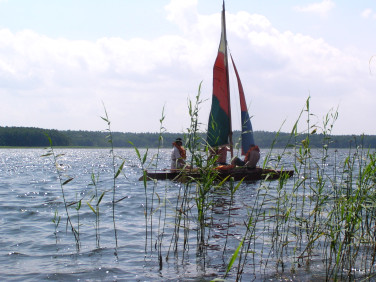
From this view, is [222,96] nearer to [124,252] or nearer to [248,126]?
[248,126]

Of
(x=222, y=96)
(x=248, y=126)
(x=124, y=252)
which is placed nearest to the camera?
(x=124, y=252)

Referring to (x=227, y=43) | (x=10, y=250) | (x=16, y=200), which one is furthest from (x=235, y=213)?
(x=227, y=43)

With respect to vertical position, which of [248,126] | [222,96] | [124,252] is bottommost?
[124,252]

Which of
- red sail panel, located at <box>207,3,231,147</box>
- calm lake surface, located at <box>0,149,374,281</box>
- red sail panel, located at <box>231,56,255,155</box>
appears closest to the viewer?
calm lake surface, located at <box>0,149,374,281</box>

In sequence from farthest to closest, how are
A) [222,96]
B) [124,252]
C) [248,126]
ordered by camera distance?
1. [222,96]
2. [248,126]
3. [124,252]

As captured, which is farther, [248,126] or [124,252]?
[248,126]

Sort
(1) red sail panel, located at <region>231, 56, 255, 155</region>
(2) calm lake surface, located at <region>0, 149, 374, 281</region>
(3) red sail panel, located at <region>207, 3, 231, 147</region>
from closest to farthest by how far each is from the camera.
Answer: (2) calm lake surface, located at <region>0, 149, 374, 281</region>
(1) red sail panel, located at <region>231, 56, 255, 155</region>
(3) red sail panel, located at <region>207, 3, 231, 147</region>

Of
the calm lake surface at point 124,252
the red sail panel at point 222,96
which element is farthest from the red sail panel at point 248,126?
the calm lake surface at point 124,252

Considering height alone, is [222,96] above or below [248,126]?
above

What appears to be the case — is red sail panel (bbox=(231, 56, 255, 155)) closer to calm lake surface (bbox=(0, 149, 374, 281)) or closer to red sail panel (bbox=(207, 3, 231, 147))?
red sail panel (bbox=(207, 3, 231, 147))

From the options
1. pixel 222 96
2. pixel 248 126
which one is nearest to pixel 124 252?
pixel 248 126

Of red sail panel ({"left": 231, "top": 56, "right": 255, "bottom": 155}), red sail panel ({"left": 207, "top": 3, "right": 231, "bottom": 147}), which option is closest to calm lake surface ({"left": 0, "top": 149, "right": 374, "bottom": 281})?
red sail panel ({"left": 231, "top": 56, "right": 255, "bottom": 155})

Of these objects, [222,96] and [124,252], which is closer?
[124,252]

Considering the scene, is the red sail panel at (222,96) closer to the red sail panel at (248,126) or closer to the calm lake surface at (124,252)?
the red sail panel at (248,126)
